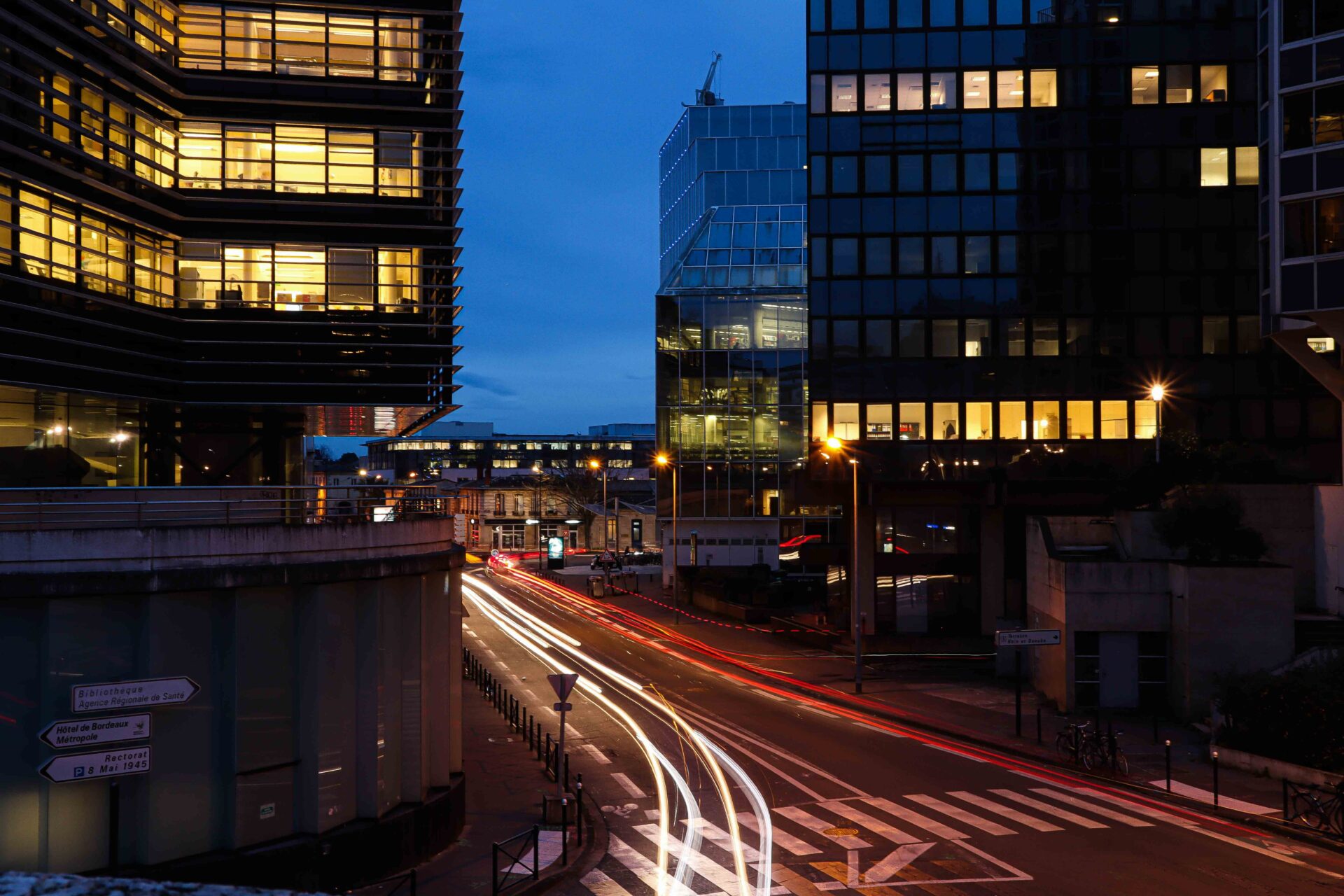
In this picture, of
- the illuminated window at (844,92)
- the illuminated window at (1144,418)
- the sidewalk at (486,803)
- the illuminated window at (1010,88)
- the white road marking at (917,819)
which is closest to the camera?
the sidewalk at (486,803)

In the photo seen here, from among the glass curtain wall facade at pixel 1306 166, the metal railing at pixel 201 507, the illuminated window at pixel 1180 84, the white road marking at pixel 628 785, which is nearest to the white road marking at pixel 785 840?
the white road marking at pixel 628 785

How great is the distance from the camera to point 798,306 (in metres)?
74.6

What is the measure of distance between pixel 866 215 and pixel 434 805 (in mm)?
36960

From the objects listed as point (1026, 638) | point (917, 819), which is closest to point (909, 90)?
point (1026, 638)

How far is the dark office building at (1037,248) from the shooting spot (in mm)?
47938

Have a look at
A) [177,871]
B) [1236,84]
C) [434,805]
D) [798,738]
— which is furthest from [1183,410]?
[177,871]

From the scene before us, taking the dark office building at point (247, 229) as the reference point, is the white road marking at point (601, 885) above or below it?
below

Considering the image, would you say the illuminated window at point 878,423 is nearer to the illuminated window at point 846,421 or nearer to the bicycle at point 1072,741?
the illuminated window at point 846,421

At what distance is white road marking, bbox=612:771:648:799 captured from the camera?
23703 millimetres

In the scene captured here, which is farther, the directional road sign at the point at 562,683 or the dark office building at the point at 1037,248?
the dark office building at the point at 1037,248

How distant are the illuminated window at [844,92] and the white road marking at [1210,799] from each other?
34036 millimetres

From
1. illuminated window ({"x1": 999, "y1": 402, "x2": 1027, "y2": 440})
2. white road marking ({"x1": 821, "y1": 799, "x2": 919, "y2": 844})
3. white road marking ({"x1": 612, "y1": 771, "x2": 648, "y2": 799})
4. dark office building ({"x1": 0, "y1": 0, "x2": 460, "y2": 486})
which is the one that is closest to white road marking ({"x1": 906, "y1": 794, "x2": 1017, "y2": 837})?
white road marking ({"x1": 821, "y1": 799, "x2": 919, "y2": 844})

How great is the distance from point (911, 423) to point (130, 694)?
4023cm

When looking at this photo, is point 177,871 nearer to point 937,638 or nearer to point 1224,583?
point 1224,583
